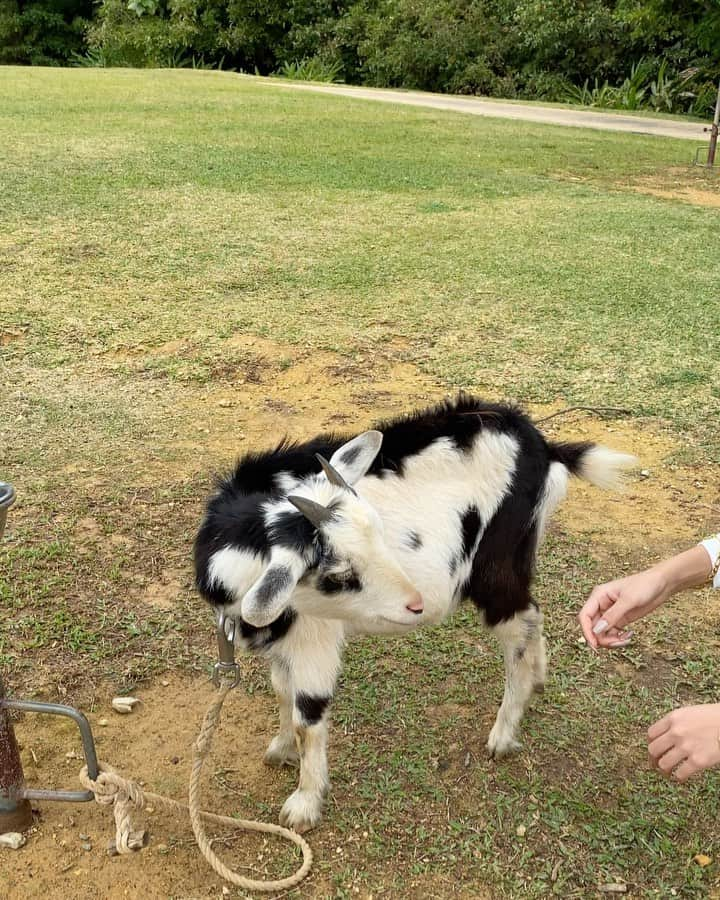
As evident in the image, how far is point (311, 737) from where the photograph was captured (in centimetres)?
242

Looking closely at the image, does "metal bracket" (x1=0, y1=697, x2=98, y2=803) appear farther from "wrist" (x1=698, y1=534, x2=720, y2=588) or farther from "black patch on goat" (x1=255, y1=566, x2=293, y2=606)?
"wrist" (x1=698, y1=534, x2=720, y2=588)

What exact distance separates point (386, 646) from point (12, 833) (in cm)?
132

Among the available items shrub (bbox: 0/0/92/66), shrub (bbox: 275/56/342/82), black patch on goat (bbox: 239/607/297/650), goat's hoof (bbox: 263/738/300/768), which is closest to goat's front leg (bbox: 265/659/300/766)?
goat's hoof (bbox: 263/738/300/768)

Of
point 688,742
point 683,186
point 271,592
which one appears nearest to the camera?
point 688,742

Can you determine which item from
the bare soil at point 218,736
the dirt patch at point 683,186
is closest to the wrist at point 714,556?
the bare soil at point 218,736

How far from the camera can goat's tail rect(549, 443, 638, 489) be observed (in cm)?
285

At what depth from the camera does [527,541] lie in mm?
2705

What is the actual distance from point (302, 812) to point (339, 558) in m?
0.75

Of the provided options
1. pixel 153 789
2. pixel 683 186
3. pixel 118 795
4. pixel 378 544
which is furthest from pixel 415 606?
pixel 683 186

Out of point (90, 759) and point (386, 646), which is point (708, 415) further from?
point (90, 759)

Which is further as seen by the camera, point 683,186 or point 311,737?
point 683,186

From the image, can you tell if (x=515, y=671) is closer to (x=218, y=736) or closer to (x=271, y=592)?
(x=218, y=736)

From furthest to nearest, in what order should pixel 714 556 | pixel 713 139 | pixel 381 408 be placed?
1. pixel 713 139
2. pixel 381 408
3. pixel 714 556

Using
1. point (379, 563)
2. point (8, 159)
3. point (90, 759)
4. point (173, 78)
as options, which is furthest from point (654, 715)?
point (173, 78)
